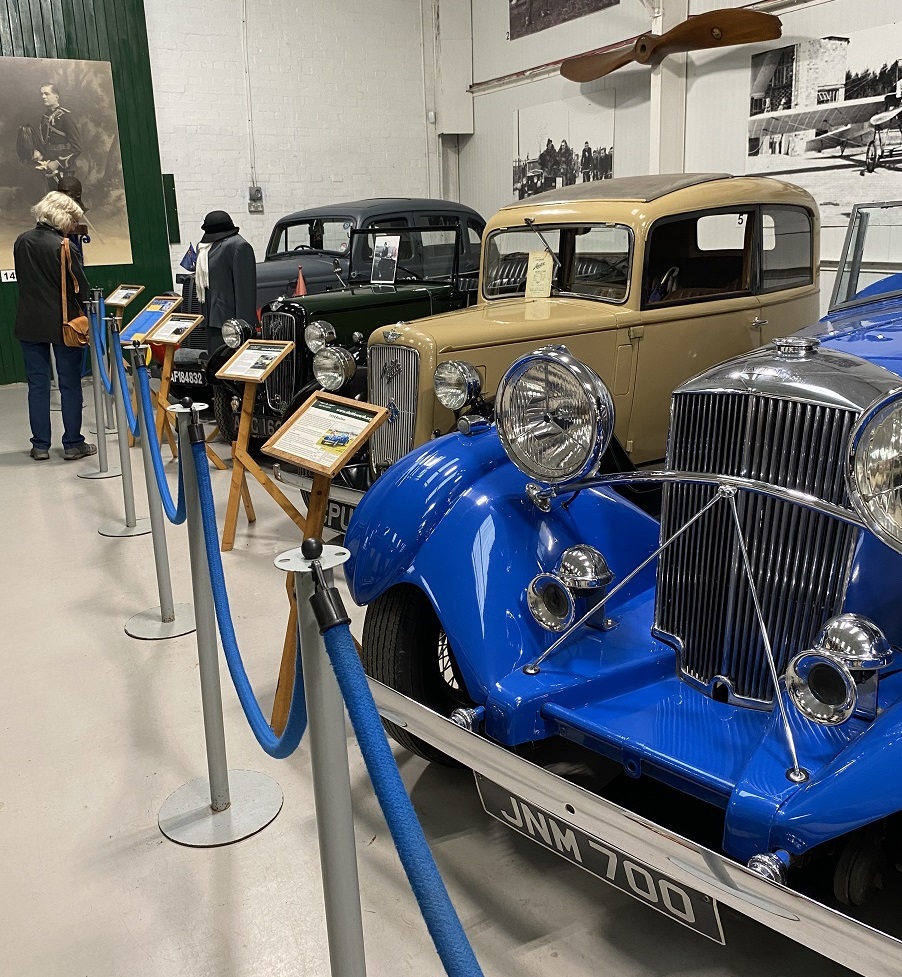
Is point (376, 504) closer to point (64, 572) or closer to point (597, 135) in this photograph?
point (64, 572)

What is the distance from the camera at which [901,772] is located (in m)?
1.54

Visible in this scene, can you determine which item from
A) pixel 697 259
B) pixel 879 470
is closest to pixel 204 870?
pixel 879 470

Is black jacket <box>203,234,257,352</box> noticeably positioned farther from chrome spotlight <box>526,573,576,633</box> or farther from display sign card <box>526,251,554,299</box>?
chrome spotlight <box>526,573,576,633</box>

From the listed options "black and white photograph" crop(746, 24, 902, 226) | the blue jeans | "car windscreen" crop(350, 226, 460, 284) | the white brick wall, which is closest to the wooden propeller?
"black and white photograph" crop(746, 24, 902, 226)

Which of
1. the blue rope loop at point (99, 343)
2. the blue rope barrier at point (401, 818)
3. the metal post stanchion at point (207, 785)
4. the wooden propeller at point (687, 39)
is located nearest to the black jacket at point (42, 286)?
the blue rope loop at point (99, 343)

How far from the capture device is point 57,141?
1046cm

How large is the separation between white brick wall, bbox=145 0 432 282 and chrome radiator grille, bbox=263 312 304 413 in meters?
6.17

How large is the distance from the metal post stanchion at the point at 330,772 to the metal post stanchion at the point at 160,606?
2.31m

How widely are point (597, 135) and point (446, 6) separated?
3464 millimetres

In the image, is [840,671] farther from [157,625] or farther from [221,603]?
[157,625]

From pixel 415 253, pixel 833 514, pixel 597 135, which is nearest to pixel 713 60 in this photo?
pixel 597 135

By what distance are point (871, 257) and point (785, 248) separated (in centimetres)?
151

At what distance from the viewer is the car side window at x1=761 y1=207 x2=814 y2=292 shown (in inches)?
183

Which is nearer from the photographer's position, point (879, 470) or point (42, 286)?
point (879, 470)
